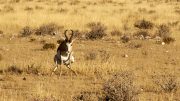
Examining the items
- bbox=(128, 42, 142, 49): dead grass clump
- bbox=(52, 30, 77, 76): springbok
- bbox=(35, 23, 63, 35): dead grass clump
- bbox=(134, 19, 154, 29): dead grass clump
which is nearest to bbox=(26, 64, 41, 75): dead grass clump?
bbox=(52, 30, 77, 76): springbok

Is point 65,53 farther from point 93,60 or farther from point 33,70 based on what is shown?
point 93,60

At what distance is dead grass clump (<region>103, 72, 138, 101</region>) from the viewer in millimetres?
9469

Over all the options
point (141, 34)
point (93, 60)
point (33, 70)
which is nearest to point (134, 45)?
point (141, 34)

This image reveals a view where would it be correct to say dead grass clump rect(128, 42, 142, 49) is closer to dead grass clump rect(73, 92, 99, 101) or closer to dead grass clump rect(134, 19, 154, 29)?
dead grass clump rect(134, 19, 154, 29)

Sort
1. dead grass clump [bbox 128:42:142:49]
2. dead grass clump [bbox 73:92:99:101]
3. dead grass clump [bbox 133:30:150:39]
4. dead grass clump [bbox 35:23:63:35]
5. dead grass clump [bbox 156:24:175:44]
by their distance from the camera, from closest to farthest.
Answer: dead grass clump [bbox 73:92:99:101] < dead grass clump [bbox 128:42:142:49] < dead grass clump [bbox 156:24:175:44] < dead grass clump [bbox 133:30:150:39] < dead grass clump [bbox 35:23:63:35]

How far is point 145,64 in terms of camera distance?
625 inches

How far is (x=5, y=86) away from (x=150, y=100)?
3139 mm

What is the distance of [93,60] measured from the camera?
15836mm

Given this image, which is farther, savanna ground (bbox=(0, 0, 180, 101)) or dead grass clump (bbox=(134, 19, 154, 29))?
dead grass clump (bbox=(134, 19, 154, 29))

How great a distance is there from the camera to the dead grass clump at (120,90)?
9.47 meters

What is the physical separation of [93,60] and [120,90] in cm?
635

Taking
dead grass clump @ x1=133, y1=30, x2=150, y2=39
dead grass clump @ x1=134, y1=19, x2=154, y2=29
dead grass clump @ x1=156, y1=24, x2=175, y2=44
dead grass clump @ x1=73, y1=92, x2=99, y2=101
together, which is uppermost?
dead grass clump @ x1=73, y1=92, x2=99, y2=101

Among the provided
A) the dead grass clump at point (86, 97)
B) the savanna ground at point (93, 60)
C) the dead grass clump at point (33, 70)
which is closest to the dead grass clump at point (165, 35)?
the savanna ground at point (93, 60)

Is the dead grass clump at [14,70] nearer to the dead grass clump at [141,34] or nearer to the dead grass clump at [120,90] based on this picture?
the dead grass clump at [120,90]
